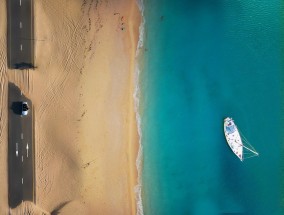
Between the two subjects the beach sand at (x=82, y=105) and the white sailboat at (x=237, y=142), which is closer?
the beach sand at (x=82, y=105)

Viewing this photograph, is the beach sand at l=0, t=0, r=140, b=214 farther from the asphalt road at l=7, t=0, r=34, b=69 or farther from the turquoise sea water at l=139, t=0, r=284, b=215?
the turquoise sea water at l=139, t=0, r=284, b=215

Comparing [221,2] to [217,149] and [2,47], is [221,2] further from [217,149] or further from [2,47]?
[2,47]

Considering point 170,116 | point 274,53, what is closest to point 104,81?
point 170,116

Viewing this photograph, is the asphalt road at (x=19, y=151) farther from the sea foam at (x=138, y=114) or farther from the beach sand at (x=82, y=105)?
the sea foam at (x=138, y=114)

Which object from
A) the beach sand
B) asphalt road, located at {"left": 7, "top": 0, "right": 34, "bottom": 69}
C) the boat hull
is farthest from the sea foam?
asphalt road, located at {"left": 7, "top": 0, "right": 34, "bottom": 69}

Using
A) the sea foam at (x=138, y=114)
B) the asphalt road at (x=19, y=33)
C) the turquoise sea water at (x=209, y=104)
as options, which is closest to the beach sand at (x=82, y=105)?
the sea foam at (x=138, y=114)

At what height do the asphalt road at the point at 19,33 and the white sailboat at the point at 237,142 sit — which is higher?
the asphalt road at the point at 19,33
